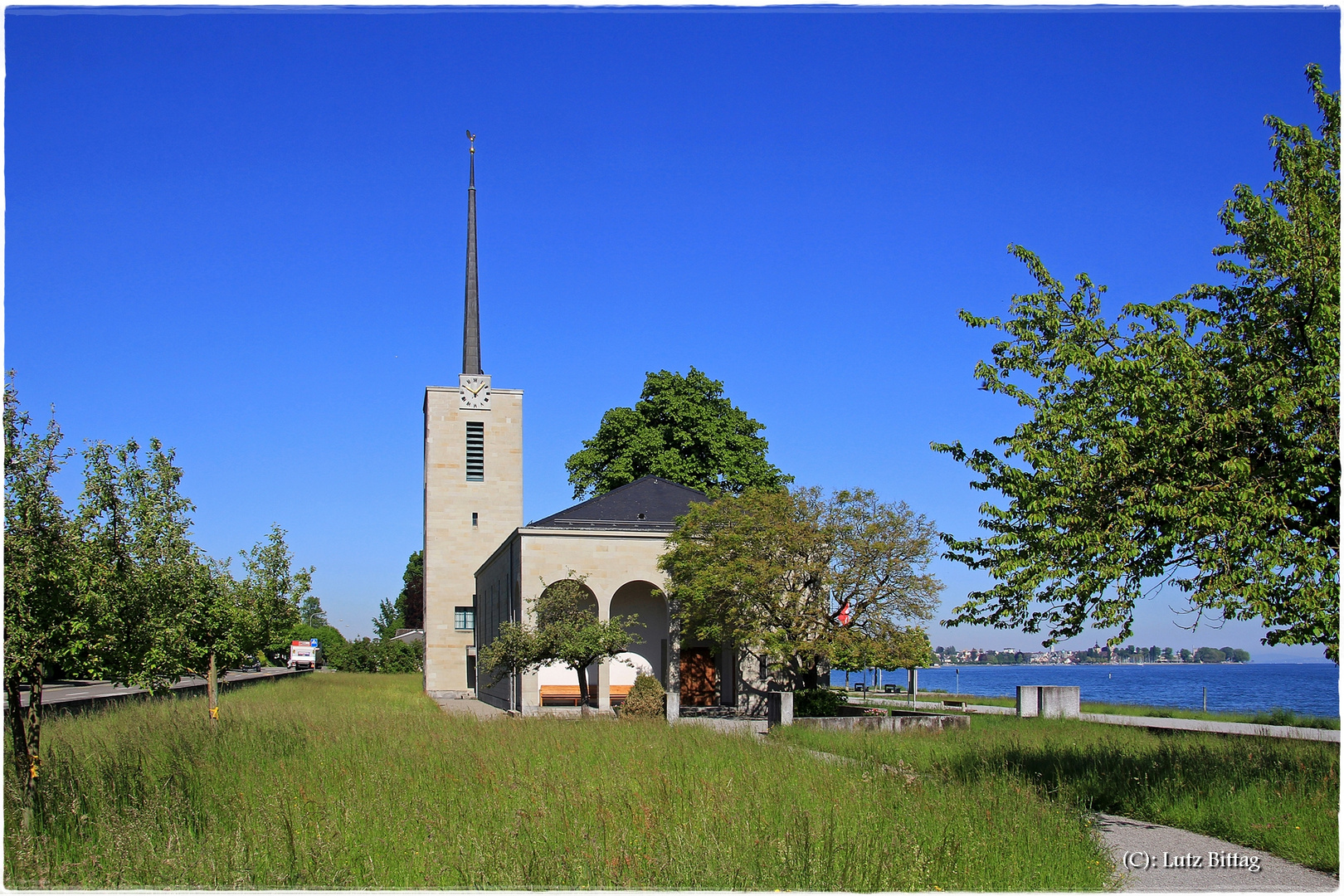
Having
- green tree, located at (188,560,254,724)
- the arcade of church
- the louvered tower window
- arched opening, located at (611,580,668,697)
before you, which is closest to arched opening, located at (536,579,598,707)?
the arcade of church

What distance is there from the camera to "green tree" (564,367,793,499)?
49438 mm

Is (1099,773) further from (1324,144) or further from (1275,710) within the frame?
(1275,710)

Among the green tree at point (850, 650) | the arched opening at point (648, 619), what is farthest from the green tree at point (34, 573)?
the arched opening at point (648, 619)

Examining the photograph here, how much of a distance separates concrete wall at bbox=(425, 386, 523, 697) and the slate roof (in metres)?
16.6

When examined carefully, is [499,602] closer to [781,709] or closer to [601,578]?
[601,578]

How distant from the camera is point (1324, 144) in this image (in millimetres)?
10750

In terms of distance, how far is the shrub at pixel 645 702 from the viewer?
27359mm

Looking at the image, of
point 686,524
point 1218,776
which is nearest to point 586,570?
point 686,524

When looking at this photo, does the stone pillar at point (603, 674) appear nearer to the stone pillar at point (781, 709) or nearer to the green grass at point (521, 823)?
the stone pillar at point (781, 709)

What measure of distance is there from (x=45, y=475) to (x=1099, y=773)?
13645 mm

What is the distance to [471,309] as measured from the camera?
6144 cm

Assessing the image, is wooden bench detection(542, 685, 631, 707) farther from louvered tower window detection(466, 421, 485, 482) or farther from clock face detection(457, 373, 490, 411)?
clock face detection(457, 373, 490, 411)

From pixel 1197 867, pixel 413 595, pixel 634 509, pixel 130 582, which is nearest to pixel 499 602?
pixel 634 509

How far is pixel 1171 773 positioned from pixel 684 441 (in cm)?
3684
